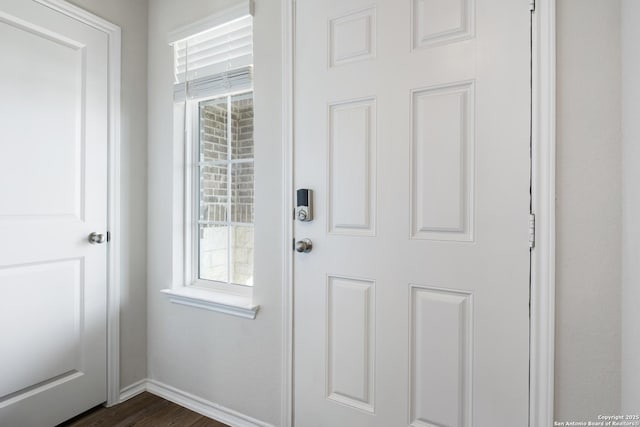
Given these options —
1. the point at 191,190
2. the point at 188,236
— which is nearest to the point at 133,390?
the point at 188,236

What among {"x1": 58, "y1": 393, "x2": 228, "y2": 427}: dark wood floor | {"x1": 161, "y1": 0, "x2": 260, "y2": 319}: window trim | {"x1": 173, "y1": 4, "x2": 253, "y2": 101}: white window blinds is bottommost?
{"x1": 58, "y1": 393, "x2": 228, "y2": 427}: dark wood floor

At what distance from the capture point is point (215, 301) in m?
1.66

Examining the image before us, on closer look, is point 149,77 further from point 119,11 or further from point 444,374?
point 444,374

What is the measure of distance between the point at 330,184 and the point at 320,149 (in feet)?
0.51

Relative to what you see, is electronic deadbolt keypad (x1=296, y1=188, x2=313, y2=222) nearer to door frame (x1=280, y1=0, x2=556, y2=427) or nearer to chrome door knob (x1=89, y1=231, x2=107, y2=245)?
door frame (x1=280, y1=0, x2=556, y2=427)

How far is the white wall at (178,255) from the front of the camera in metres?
1.51

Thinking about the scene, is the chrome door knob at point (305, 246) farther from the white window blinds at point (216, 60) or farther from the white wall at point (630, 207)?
the white wall at point (630, 207)

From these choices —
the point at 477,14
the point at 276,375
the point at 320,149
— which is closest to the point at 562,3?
the point at 477,14

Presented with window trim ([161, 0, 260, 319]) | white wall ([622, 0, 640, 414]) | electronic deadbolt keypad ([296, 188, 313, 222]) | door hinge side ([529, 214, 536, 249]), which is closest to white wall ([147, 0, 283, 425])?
window trim ([161, 0, 260, 319])

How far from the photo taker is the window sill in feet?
5.15

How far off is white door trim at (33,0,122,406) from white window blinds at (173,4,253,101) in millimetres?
315

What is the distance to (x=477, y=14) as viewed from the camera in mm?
1080

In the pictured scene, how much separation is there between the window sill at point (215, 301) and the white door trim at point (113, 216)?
0.91 feet

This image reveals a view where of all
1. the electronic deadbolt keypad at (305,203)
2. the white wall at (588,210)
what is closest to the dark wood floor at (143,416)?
the electronic deadbolt keypad at (305,203)
